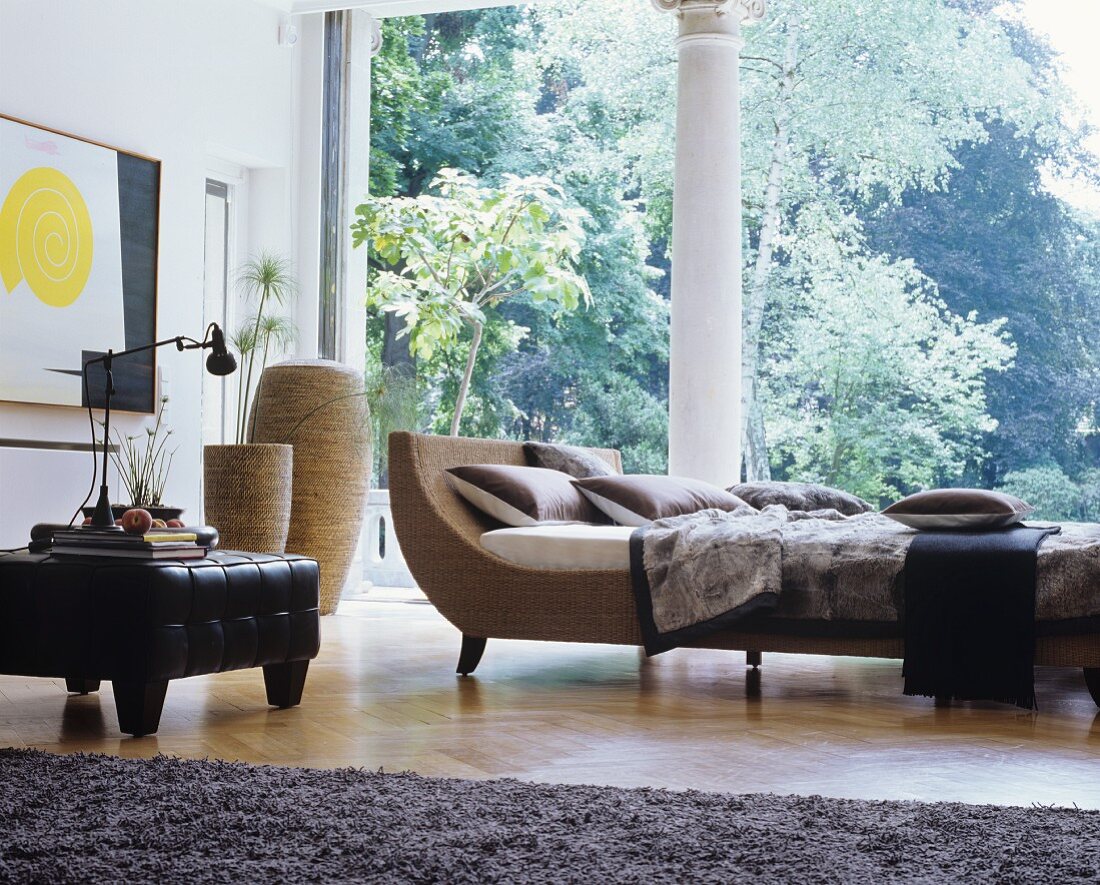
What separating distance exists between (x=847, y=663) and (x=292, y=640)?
2075 mm

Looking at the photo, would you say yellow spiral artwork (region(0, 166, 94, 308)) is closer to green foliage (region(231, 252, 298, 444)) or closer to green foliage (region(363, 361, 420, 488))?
green foliage (region(231, 252, 298, 444))

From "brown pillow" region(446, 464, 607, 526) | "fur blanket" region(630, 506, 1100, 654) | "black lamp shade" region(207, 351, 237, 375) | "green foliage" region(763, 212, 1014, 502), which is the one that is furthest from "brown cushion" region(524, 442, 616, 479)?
"green foliage" region(763, 212, 1014, 502)

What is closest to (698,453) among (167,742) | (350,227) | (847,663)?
(847,663)

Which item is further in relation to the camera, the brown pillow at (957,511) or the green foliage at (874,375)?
the green foliage at (874,375)

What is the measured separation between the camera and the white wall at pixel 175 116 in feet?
17.8

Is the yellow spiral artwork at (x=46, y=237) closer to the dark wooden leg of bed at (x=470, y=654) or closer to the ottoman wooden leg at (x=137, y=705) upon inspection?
the dark wooden leg of bed at (x=470, y=654)

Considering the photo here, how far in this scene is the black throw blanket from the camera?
3.23m

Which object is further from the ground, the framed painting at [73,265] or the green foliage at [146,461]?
the framed painting at [73,265]

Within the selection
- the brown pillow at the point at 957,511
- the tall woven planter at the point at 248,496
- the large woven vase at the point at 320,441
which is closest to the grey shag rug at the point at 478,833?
the brown pillow at the point at 957,511

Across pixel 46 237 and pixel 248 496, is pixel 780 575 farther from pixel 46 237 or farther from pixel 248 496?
pixel 46 237

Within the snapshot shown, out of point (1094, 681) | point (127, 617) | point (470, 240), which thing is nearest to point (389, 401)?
point (470, 240)

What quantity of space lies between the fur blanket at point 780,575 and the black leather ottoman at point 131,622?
1100 millimetres

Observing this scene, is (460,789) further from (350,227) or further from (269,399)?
(350,227)

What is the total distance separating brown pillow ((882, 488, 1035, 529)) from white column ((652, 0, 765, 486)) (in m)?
2.35
